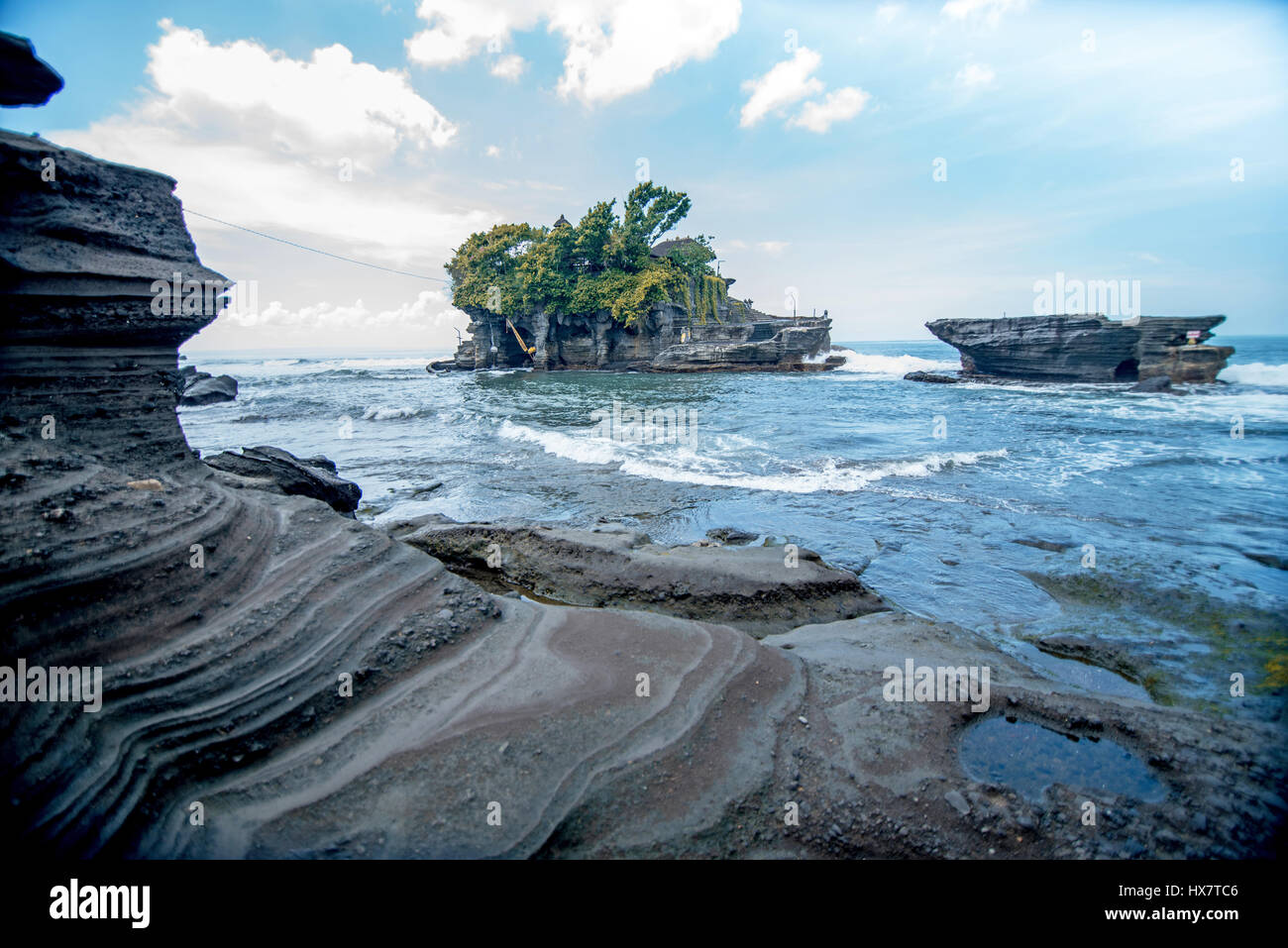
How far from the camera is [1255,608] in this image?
652 cm

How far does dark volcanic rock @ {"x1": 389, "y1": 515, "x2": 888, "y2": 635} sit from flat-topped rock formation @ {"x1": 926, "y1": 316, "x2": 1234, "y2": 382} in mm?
38771

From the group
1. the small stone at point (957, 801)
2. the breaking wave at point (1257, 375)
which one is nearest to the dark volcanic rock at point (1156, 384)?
the breaking wave at point (1257, 375)

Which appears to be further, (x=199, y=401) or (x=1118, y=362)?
(x=1118, y=362)

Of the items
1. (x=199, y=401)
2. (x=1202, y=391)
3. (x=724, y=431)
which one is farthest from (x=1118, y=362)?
(x=199, y=401)

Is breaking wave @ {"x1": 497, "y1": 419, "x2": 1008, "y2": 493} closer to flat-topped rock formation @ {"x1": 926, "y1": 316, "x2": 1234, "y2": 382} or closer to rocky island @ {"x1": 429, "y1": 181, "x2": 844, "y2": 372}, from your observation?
flat-topped rock formation @ {"x1": 926, "y1": 316, "x2": 1234, "y2": 382}

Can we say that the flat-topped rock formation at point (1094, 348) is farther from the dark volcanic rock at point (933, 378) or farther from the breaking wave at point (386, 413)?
the breaking wave at point (386, 413)

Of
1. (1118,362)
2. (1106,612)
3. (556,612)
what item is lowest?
(1106,612)

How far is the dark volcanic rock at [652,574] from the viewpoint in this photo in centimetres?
Answer: 626

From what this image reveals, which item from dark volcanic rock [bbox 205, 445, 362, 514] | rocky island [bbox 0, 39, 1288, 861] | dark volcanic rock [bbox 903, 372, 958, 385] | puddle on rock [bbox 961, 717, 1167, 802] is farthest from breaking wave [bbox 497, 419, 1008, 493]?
dark volcanic rock [bbox 903, 372, 958, 385]

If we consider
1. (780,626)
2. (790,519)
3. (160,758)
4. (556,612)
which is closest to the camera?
(160,758)

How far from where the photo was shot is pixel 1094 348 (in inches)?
1420
